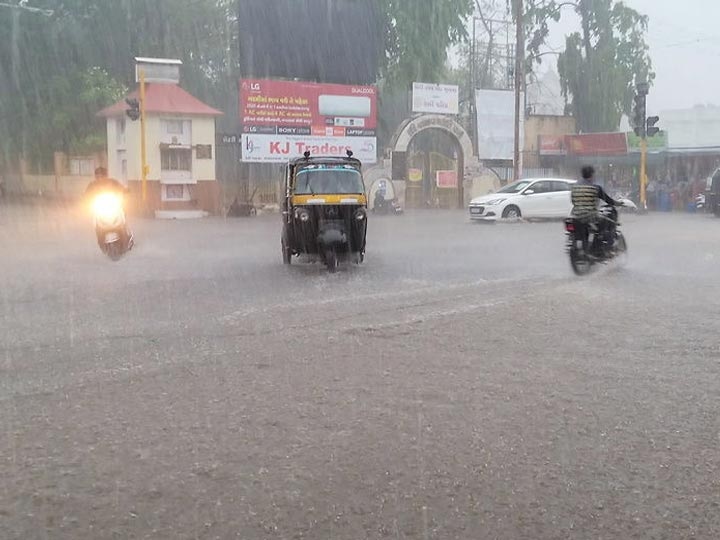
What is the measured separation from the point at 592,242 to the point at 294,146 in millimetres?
21375

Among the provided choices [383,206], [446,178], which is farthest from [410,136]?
[446,178]

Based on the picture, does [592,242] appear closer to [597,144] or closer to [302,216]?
[302,216]

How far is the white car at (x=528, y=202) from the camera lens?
27359mm

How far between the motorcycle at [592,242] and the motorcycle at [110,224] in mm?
7668

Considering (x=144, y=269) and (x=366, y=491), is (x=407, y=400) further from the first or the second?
(x=144, y=269)

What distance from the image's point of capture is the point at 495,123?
40.7 m

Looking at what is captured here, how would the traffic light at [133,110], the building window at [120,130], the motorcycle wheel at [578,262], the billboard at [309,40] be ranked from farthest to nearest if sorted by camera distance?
the billboard at [309,40] < the building window at [120,130] < the traffic light at [133,110] < the motorcycle wheel at [578,262]

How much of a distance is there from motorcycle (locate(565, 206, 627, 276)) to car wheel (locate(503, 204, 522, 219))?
Result: 530 inches

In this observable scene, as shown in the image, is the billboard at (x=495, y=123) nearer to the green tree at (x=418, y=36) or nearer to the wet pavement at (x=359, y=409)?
the green tree at (x=418, y=36)

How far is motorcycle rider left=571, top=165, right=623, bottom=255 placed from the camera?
13.6 m

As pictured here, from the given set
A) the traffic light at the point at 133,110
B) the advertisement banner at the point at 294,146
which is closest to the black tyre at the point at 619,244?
the advertisement banner at the point at 294,146

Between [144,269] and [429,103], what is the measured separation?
25.9 meters

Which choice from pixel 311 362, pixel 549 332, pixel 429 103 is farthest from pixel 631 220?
pixel 311 362

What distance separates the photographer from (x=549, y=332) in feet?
28.3
